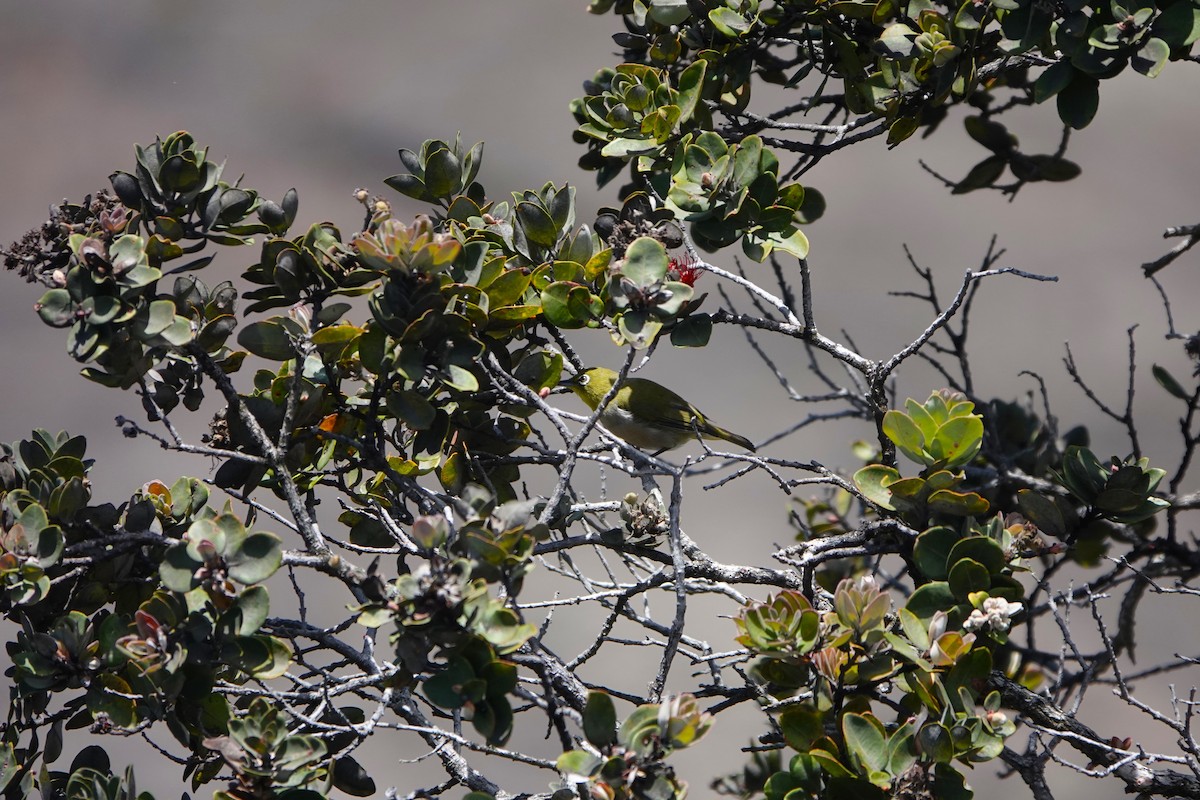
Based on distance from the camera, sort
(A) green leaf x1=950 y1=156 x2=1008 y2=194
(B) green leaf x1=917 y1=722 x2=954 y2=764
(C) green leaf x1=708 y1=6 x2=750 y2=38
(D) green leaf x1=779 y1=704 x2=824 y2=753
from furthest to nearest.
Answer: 1. (A) green leaf x1=950 y1=156 x2=1008 y2=194
2. (C) green leaf x1=708 y1=6 x2=750 y2=38
3. (D) green leaf x1=779 y1=704 x2=824 y2=753
4. (B) green leaf x1=917 y1=722 x2=954 y2=764

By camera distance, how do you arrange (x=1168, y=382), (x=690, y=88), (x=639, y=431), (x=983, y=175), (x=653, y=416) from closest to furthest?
(x=690, y=88) < (x=1168, y=382) < (x=983, y=175) < (x=653, y=416) < (x=639, y=431)

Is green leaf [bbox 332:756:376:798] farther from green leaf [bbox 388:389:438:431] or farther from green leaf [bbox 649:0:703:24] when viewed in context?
green leaf [bbox 649:0:703:24]

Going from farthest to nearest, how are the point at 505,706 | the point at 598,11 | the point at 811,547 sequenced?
the point at 598,11 < the point at 811,547 < the point at 505,706

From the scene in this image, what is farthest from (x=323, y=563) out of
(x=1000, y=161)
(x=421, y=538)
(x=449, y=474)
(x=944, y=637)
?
(x=1000, y=161)

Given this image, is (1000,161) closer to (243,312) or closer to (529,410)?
(529,410)

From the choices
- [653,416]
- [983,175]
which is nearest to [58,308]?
[653,416]

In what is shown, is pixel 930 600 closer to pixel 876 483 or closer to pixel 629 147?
pixel 876 483

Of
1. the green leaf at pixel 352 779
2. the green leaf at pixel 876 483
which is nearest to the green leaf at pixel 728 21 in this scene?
the green leaf at pixel 876 483

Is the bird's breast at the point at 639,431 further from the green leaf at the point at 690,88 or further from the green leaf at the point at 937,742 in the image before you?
the green leaf at the point at 937,742

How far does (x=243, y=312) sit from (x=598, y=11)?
1.78 meters

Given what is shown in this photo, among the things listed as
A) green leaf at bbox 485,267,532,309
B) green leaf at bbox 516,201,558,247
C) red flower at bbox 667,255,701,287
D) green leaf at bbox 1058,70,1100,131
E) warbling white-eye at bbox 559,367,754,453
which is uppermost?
warbling white-eye at bbox 559,367,754,453

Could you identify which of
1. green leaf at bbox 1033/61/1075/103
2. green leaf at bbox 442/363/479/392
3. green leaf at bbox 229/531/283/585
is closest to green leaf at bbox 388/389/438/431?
green leaf at bbox 442/363/479/392

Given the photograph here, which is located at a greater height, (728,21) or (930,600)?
(728,21)

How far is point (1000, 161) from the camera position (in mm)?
3510
